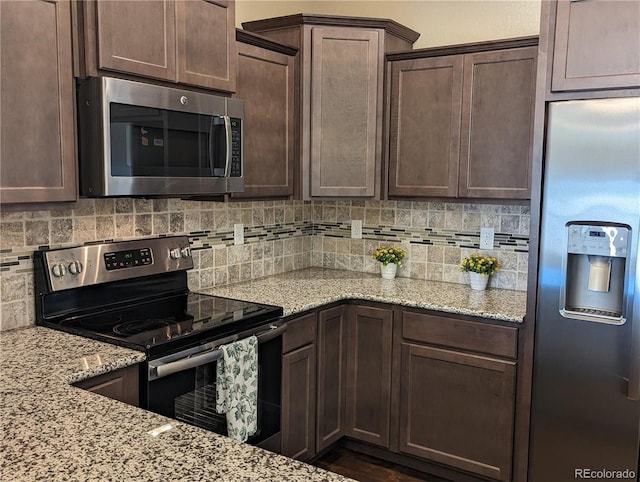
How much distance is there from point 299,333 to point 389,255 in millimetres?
855

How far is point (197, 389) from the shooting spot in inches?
86.5

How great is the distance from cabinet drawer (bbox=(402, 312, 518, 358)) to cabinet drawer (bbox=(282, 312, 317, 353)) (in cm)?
45

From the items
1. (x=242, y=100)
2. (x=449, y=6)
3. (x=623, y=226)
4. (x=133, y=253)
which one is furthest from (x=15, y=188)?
(x=449, y=6)

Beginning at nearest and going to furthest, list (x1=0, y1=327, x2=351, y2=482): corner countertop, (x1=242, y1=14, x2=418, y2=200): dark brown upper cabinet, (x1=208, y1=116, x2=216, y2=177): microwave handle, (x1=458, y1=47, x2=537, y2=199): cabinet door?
(x1=0, y1=327, x2=351, y2=482): corner countertop, (x1=208, y1=116, x2=216, y2=177): microwave handle, (x1=458, y1=47, x2=537, y2=199): cabinet door, (x1=242, y1=14, x2=418, y2=200): dark brown upper cabinet

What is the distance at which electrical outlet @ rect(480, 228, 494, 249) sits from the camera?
318 cm

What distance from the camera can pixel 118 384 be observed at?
1871 mm

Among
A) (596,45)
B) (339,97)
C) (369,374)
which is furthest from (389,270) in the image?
(596,45)

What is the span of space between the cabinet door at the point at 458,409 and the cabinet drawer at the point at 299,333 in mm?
464

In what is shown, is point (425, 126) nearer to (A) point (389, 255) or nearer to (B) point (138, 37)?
(A) point (389, 255)

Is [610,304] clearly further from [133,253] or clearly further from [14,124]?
[14,124]

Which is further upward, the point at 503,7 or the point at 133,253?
the point at 503,7

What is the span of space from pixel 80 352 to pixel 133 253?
2.44 ft

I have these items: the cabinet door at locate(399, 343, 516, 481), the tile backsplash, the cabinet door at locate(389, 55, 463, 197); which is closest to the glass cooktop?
the tile backsplash

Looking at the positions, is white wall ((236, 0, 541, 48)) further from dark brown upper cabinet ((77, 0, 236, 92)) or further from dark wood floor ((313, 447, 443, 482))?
dark wood floor ((313, 447, 443, 482))
